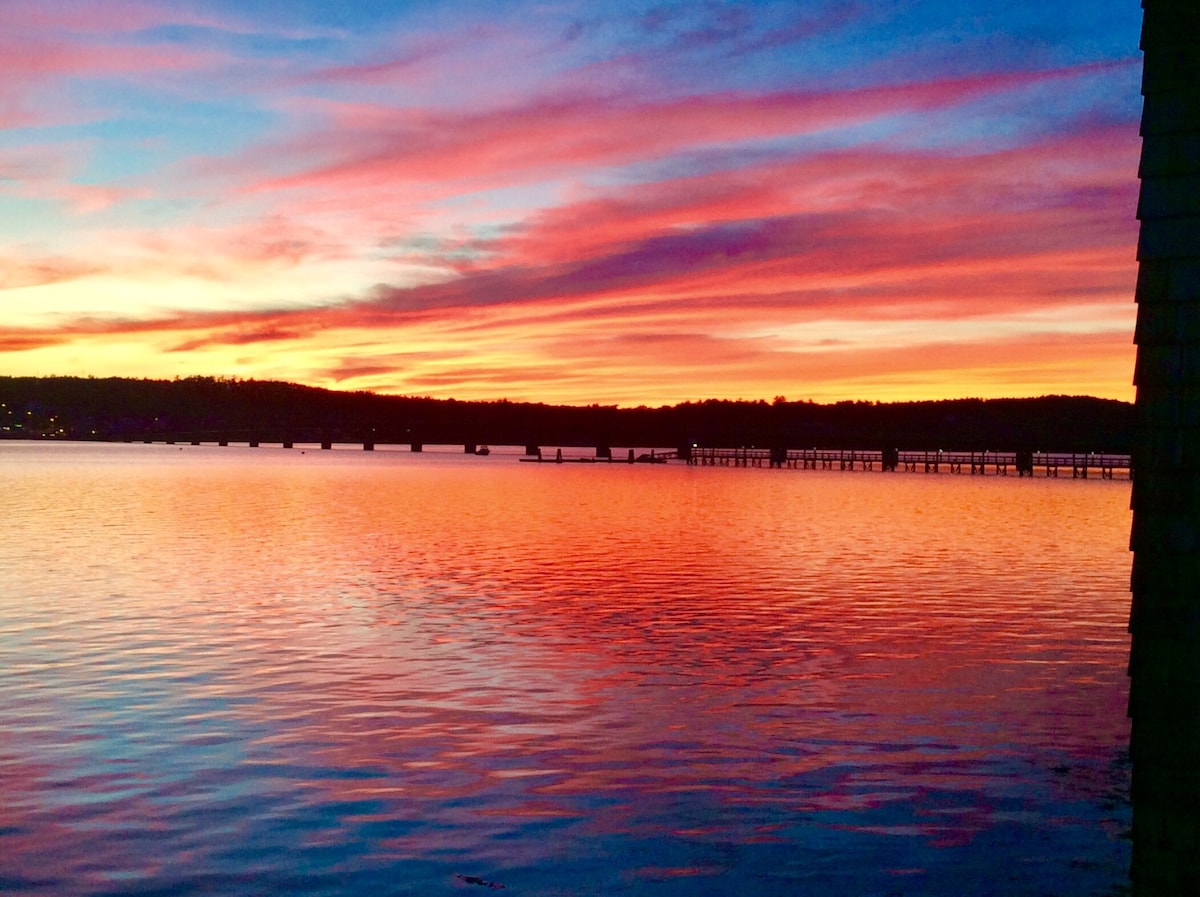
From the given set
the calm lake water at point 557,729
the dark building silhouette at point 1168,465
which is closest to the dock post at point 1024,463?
the calm lake water at point 557,729

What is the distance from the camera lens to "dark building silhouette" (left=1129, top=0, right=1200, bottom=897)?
9.87 meters

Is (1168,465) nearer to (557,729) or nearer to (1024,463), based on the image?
(557,729)

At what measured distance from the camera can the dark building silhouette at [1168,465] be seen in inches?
388

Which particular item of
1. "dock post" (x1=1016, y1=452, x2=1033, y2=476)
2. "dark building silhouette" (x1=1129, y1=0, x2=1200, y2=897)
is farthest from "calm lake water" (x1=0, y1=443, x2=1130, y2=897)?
"dock post" (x1=1016, y1=452, x2=1033, y2=476)

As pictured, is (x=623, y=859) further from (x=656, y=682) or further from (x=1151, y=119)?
(x=656, y=682)

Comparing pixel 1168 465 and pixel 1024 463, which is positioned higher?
pixel 1024 463

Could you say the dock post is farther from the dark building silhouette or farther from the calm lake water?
the dark building silhouette

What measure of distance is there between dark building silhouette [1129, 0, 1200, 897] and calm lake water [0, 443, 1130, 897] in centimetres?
142

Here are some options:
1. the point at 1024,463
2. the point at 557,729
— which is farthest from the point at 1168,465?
the point at 1024,463

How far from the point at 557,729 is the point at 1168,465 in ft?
29.7

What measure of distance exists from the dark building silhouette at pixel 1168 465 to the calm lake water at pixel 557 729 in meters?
1.42

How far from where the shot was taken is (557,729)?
16844 mm

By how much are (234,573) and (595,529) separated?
85.8 ft

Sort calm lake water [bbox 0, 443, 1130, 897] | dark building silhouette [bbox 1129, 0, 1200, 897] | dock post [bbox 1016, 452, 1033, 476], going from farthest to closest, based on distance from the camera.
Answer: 1. dock post [bbox 1016, 452, 1033, 476]
2. calm lake water [bbox 0, 443, 1130, 897]
3. dark building silhouette [bbox 1129, 0, 1200, 897]
